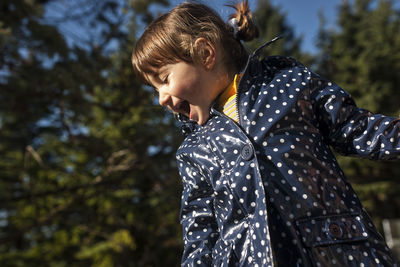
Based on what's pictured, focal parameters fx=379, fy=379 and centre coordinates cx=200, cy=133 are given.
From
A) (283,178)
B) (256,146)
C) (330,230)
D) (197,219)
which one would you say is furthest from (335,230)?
(197,219)

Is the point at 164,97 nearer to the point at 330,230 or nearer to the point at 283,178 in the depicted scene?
the point at 283,178

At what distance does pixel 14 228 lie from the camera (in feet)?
18.2

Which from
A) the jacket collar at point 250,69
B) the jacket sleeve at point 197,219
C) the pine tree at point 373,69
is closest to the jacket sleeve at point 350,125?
the jacket collar at point 250,69

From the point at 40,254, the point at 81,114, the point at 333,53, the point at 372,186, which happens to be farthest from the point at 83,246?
the point at 333,53

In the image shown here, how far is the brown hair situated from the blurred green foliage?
6.45 feet

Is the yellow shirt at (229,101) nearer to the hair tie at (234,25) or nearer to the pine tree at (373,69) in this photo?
the hair tie at (234,25)

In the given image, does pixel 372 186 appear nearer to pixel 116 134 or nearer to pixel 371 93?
pixel 371 93

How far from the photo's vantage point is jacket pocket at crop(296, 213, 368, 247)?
1132 millimetres

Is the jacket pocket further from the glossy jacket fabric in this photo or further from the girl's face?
the girl's face

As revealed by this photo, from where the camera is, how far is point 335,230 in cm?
115

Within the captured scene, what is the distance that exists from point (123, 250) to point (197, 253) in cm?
602

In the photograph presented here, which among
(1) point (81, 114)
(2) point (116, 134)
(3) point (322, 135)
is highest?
(3) point (322, 135)

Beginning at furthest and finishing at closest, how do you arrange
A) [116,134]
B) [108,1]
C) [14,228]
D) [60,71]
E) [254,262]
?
[116,134] < [108,1] < [14,228] < [60,71] < [254,262]

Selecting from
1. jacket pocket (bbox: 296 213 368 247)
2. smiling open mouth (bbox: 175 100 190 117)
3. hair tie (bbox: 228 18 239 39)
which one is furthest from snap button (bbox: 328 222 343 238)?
hair tie (bbox: 228 18 239 39)
